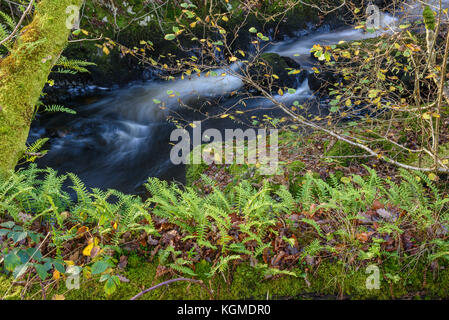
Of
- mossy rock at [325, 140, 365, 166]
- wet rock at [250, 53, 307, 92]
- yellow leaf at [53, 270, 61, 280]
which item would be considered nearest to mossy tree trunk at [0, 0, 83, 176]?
yellow leaf at [53, 270, 61, 280]

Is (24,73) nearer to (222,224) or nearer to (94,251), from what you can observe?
(94,251)

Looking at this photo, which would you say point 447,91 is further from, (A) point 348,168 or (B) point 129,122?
(B) point 129,122

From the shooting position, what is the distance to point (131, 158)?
8.37 metres

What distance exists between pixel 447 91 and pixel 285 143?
304 cm

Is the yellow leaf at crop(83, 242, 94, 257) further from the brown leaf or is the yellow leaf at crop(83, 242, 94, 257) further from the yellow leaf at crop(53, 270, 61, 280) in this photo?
the yellow leaf at crop(53, 270, 61, 280)

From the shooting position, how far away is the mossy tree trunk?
10.0 feet

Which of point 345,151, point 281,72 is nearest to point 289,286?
point 345,151

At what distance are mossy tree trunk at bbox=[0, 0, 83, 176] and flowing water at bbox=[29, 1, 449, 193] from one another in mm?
4050

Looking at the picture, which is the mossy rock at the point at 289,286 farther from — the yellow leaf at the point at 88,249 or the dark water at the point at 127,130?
the dark water at the point at 127,130

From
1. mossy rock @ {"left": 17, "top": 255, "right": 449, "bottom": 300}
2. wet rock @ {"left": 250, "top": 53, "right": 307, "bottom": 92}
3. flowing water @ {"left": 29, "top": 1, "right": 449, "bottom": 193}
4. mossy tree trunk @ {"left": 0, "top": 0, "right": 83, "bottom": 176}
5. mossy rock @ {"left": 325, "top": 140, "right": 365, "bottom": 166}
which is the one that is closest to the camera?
mossy rock @ {"left": 17, "top": 255, "right": 449, "bottom": 300}

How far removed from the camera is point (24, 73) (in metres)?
3.12

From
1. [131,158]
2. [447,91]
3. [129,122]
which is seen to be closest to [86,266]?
[447,91]

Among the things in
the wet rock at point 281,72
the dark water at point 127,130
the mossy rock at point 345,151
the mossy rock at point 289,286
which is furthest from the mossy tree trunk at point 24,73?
the wet rock at point 281,72
